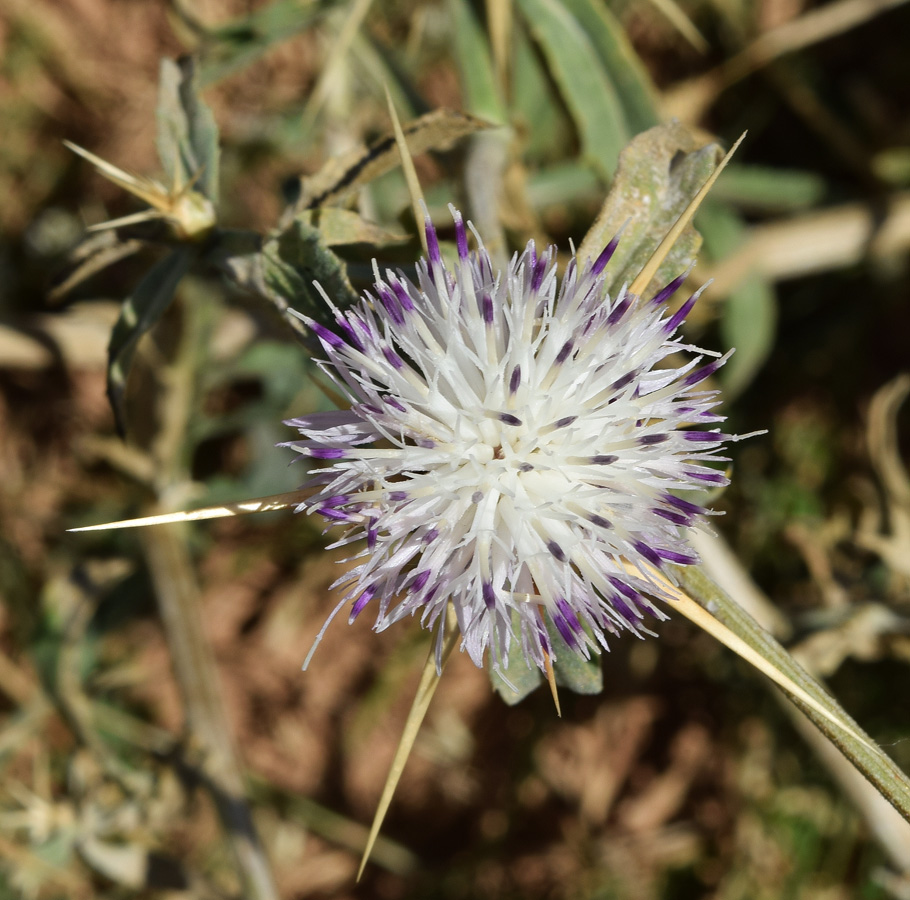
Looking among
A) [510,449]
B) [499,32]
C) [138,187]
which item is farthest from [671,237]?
[499,32]

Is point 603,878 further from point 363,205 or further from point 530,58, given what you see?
point 530,58

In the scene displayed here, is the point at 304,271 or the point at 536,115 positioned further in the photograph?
the point at 536,115

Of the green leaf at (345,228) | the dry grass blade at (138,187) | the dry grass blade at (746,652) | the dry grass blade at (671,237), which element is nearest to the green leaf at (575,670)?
the dry grass blade at (746,652)

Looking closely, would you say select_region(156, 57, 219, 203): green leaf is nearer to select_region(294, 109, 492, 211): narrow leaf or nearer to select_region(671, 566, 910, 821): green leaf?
select_region(294, 109, 492, 211): narrow leaf

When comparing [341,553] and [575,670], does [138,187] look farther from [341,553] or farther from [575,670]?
[341,553]

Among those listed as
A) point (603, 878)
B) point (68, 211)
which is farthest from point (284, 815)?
point (68, 211)

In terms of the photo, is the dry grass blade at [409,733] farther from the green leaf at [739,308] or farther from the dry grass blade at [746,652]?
the green leaf at [739,308]
